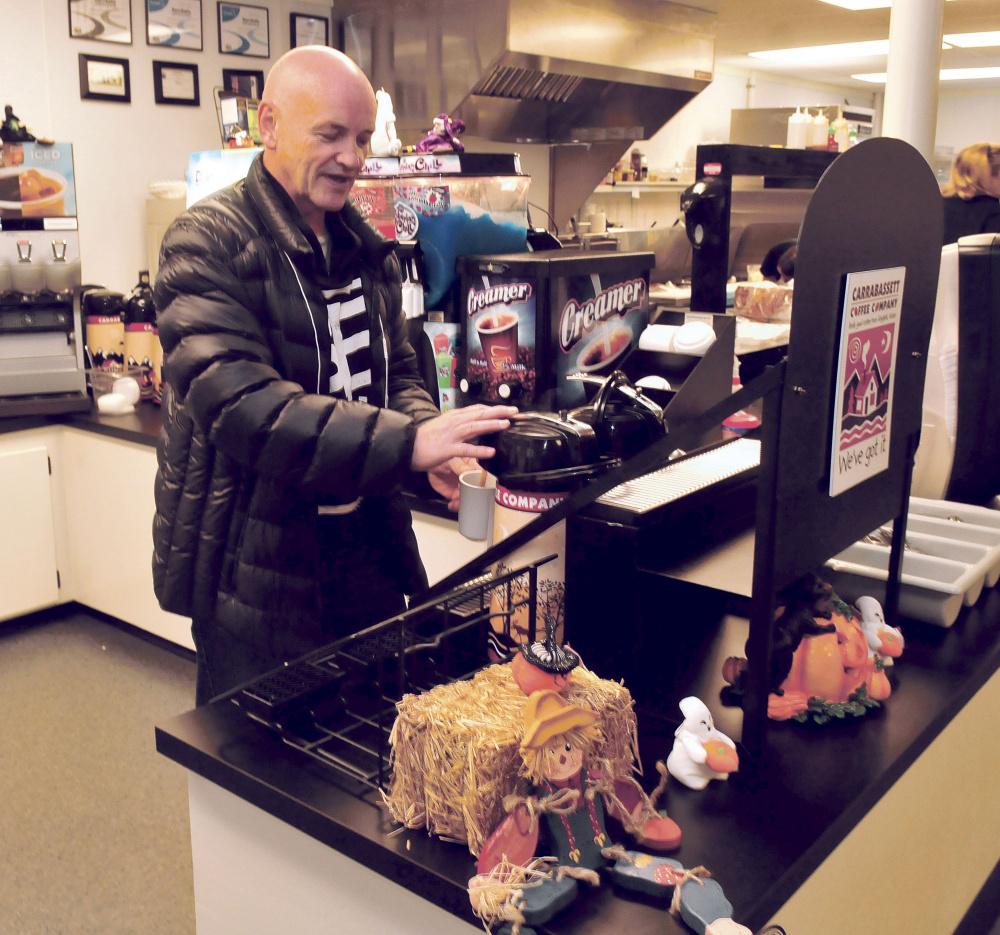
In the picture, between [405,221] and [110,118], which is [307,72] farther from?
[110,118]

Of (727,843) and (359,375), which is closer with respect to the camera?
(727,843)

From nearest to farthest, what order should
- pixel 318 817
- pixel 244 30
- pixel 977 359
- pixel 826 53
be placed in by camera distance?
1. pixel 318 817
2. pixel 977 359
3. pixel 244 30
4. pixel 826 53

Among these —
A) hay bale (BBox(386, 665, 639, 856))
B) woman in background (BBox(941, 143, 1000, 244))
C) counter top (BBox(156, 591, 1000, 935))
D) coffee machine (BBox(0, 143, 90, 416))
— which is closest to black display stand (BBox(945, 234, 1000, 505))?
counter top (BBox(156, 591, 1000, 935))

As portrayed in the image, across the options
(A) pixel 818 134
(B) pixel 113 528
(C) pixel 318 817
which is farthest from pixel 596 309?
(A) pixel 818 134

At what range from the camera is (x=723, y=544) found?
1.25 metres

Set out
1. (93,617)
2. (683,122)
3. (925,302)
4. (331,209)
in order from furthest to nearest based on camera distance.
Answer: (683,122), (93,617), (331,209), (925,302)

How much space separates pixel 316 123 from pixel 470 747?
0.90 meters

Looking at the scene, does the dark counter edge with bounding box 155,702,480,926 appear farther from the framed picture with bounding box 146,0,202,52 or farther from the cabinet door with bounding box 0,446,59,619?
the framed picture with bounding box 146,0,202,52

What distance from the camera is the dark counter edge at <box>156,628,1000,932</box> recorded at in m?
0.77

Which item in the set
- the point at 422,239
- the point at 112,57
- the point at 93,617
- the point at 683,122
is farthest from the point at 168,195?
the point at 683,122

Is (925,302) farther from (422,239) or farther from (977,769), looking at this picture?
(422,239)

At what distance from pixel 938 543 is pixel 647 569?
0.69 m

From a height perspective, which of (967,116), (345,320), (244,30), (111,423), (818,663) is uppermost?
(967,116)

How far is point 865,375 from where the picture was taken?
40.9 inches
